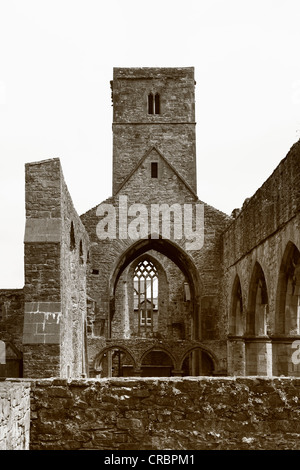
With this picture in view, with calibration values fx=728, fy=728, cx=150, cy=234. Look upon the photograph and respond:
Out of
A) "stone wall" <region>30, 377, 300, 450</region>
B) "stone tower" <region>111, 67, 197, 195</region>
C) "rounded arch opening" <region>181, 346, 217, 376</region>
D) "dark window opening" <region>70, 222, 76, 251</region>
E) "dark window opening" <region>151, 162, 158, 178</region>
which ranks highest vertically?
"stone tower" <region>111, 67, 197, 195</region>

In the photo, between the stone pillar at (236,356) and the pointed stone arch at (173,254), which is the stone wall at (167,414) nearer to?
the stone pillar at (236,356)

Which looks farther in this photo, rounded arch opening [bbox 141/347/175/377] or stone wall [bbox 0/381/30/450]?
rounded arch opening [bbox 141/347/175/377]

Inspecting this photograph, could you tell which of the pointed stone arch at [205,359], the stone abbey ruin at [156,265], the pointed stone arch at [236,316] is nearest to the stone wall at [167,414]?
the stone abbey ruin at [156,265]

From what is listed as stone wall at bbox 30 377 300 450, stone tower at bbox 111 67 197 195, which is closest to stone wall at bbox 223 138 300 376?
stone wall at bbox 30 377 300 450

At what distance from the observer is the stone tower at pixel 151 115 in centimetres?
2964

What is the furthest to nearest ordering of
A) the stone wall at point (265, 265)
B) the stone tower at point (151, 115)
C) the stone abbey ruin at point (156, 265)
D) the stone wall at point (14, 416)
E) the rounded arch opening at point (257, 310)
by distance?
the stone tower at point (151, 115)
the rounded arch opening at point (257, 310)
the stone wall at point (265, 265)
the stone abbey ruin at point (156, 265)
the stone wall at point (14, 416)

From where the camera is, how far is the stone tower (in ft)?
97.2

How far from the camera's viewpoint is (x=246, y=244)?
18375mm

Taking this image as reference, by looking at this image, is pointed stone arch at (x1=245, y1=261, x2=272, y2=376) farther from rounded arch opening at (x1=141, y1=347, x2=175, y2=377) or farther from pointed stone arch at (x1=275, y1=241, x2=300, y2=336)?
rounded arch opening at (x1=141, y1=347, x2=175, y2=377)

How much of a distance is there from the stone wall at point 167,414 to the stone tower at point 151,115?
23697mm

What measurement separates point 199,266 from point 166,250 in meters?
1.93

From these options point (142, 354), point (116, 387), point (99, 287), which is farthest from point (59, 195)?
point (142, 354)

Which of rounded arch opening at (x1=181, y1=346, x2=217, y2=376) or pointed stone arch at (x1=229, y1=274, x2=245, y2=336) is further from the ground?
pointed stone arch at (x1=229, y1=274, x2=245, y2=336)

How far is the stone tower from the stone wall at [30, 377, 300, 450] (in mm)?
23697
